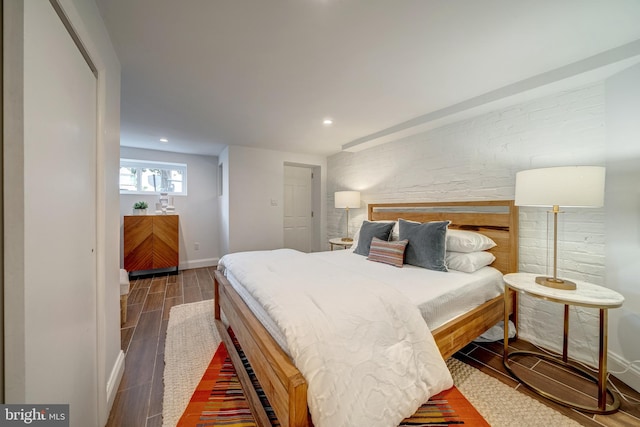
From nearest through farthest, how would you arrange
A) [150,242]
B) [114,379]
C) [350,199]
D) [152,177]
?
[114,379] → [350,199] → [150,242] → [152,177]

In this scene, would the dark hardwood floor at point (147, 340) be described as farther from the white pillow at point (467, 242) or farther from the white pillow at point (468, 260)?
the white pillow at point (467, 242)

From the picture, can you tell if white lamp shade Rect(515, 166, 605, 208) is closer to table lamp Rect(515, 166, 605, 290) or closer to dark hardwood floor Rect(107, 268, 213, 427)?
table lamp Rect(515, 166, 605, 290)

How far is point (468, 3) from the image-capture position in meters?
1.23

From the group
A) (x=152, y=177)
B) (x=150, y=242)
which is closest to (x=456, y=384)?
(x=150, y=242)

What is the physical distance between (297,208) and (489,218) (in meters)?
3.41

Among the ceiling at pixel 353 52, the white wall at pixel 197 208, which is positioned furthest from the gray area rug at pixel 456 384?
the white wall at pixel 197 208

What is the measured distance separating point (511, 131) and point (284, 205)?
3677 millimetres

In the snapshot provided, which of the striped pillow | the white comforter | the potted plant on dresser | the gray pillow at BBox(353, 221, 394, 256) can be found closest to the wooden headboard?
the gray pillow at BBox(353, 221, 394, 256)

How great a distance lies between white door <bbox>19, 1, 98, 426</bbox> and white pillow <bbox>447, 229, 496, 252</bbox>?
2616 mm

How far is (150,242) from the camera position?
13.0 feet

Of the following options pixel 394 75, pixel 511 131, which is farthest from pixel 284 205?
pixel 511 131

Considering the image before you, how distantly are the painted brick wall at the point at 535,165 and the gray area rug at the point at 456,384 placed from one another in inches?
34.2

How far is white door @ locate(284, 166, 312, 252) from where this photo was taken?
485 cm

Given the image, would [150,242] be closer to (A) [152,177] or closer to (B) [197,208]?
(B) [197,208]
